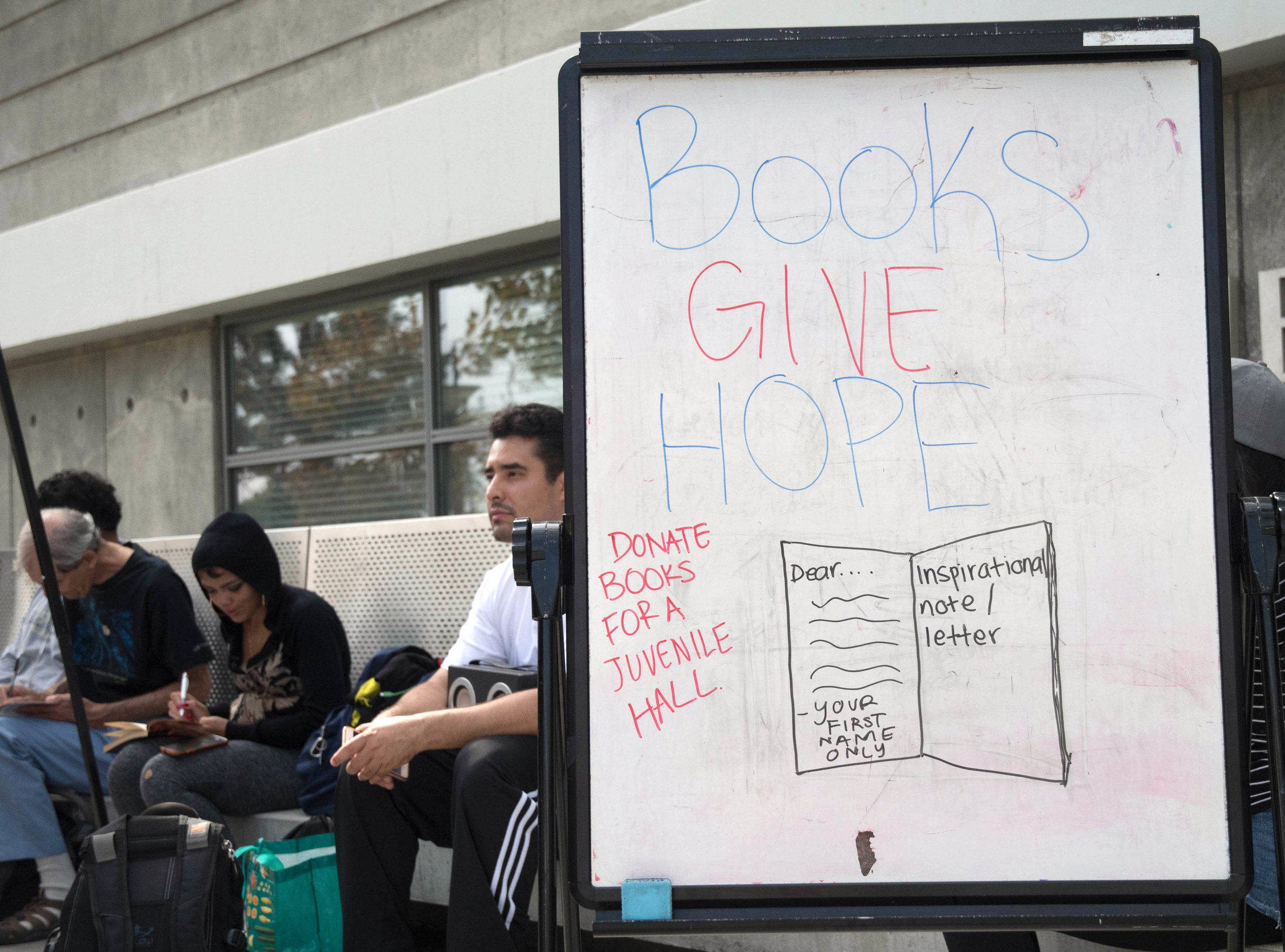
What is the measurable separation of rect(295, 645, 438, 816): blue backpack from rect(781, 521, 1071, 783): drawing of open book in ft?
6.50

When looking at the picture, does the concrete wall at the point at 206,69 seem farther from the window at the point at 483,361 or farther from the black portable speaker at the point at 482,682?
the black portable speaker at the point at 482,682

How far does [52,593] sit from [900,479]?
2.72 m

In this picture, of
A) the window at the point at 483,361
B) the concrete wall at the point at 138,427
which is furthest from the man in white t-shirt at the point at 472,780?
the concrete wall at the point at 138,427

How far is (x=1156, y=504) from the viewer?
1.59m

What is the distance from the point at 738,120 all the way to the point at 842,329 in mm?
348

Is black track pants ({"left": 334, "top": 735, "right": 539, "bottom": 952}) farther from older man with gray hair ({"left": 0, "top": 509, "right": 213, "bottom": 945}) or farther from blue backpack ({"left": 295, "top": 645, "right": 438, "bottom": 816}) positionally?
older man with gray hair ({"left": 0, "top": 509, "right": 213, "bottom": 945})

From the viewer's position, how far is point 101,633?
13.6 ft

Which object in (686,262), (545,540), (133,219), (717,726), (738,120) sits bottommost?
(717,726)

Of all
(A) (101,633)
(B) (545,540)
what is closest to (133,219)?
(A) (101,633)

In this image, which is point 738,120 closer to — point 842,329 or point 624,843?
point 842,329

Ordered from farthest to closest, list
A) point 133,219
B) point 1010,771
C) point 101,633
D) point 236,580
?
point 133,219 → point 101,633 → point 236,580 → point 1010,771

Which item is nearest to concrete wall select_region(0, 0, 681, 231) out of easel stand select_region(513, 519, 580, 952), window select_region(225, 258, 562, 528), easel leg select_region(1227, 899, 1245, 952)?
A: window select_region(225, 258, 562, 528)

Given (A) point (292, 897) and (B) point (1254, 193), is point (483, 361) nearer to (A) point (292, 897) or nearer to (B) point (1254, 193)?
(A) point (292, 897)

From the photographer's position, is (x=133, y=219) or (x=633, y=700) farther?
(x=133, y=219)
